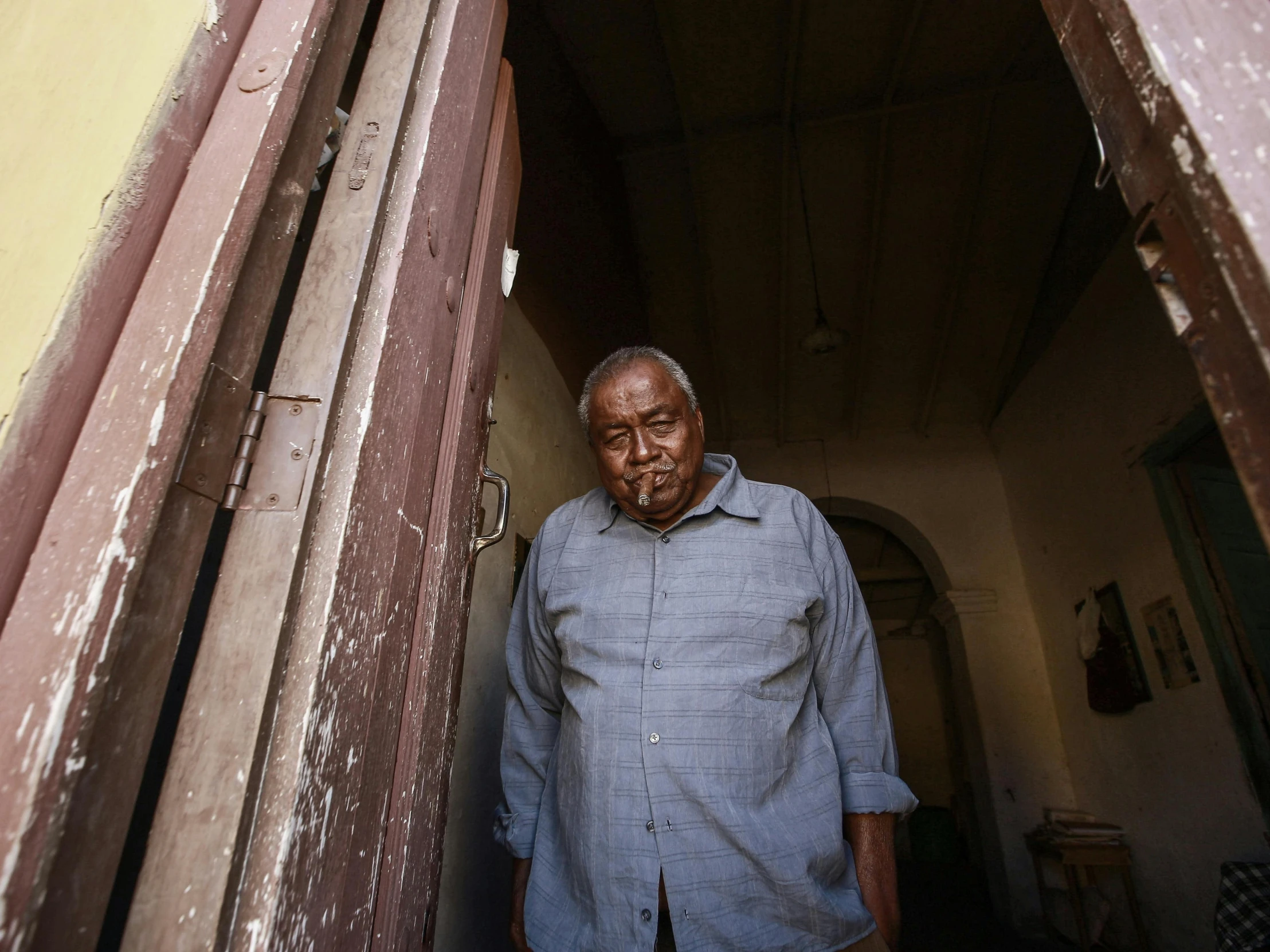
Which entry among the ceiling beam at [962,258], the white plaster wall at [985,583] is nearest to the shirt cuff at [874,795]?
the ceiling beam at [962,258]

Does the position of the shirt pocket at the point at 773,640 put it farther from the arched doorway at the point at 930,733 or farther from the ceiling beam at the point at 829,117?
the ceiling beam at the point at 829,117

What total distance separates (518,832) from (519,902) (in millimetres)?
129

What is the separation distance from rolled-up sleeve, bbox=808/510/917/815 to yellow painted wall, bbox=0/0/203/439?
139 centimetres

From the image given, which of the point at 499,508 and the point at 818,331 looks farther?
the point at 818,331

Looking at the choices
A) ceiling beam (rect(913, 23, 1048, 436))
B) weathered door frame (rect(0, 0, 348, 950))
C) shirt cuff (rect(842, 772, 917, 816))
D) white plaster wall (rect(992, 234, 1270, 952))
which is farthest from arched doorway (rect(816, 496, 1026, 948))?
weathered door frame (rect(0, 0, 348, 950))

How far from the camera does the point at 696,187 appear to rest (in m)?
3.99

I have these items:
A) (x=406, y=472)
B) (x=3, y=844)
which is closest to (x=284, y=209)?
(x=406, y=472)

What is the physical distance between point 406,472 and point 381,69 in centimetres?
56

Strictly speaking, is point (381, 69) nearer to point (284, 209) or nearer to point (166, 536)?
point (284, 209)

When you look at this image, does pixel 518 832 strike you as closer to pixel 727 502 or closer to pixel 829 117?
pixel 727 502

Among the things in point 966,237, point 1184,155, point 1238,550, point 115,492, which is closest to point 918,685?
point 1238,550

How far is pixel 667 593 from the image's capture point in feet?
4.78

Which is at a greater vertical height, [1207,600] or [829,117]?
[829,117]

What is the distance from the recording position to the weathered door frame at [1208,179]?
0.51 meters
